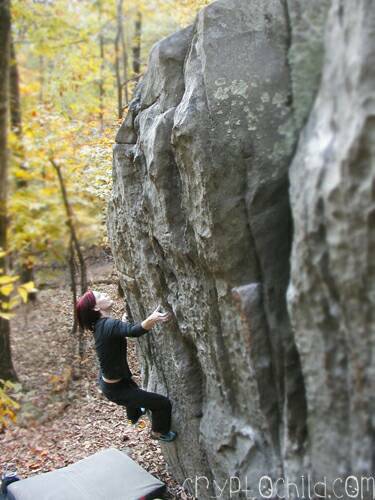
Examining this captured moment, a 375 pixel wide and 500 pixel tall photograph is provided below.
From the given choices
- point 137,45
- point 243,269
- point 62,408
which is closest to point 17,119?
point 137,45

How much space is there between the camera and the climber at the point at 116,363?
18.7 ft

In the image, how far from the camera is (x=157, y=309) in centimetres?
567

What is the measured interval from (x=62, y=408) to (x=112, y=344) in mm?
5406

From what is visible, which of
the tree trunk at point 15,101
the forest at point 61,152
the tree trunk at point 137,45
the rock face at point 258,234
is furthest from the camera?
the tree trunk at point 137,45

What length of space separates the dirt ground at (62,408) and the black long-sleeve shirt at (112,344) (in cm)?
179

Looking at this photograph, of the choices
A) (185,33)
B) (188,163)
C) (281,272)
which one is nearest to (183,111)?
(188,163)

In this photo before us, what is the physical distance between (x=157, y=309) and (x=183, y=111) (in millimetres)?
2302

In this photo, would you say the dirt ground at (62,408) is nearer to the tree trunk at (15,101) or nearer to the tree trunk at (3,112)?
the tree trunk at (3,112)

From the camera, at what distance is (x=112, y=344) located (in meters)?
5.74

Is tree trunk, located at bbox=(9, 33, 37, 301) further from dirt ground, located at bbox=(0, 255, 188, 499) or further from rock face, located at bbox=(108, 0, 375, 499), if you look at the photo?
rock face, located at bbox=(108, 0, 375, 499)

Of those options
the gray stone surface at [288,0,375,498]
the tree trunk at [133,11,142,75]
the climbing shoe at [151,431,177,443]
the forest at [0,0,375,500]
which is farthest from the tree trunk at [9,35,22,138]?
the gray stone surface at [288,0,375,498]

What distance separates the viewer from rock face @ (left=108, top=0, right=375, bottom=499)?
3.09 meters

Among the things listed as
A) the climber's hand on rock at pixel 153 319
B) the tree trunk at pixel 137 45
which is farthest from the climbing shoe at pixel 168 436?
the tree trunk at pixel 137 45

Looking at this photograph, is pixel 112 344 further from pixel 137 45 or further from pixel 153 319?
pixel 137 45
